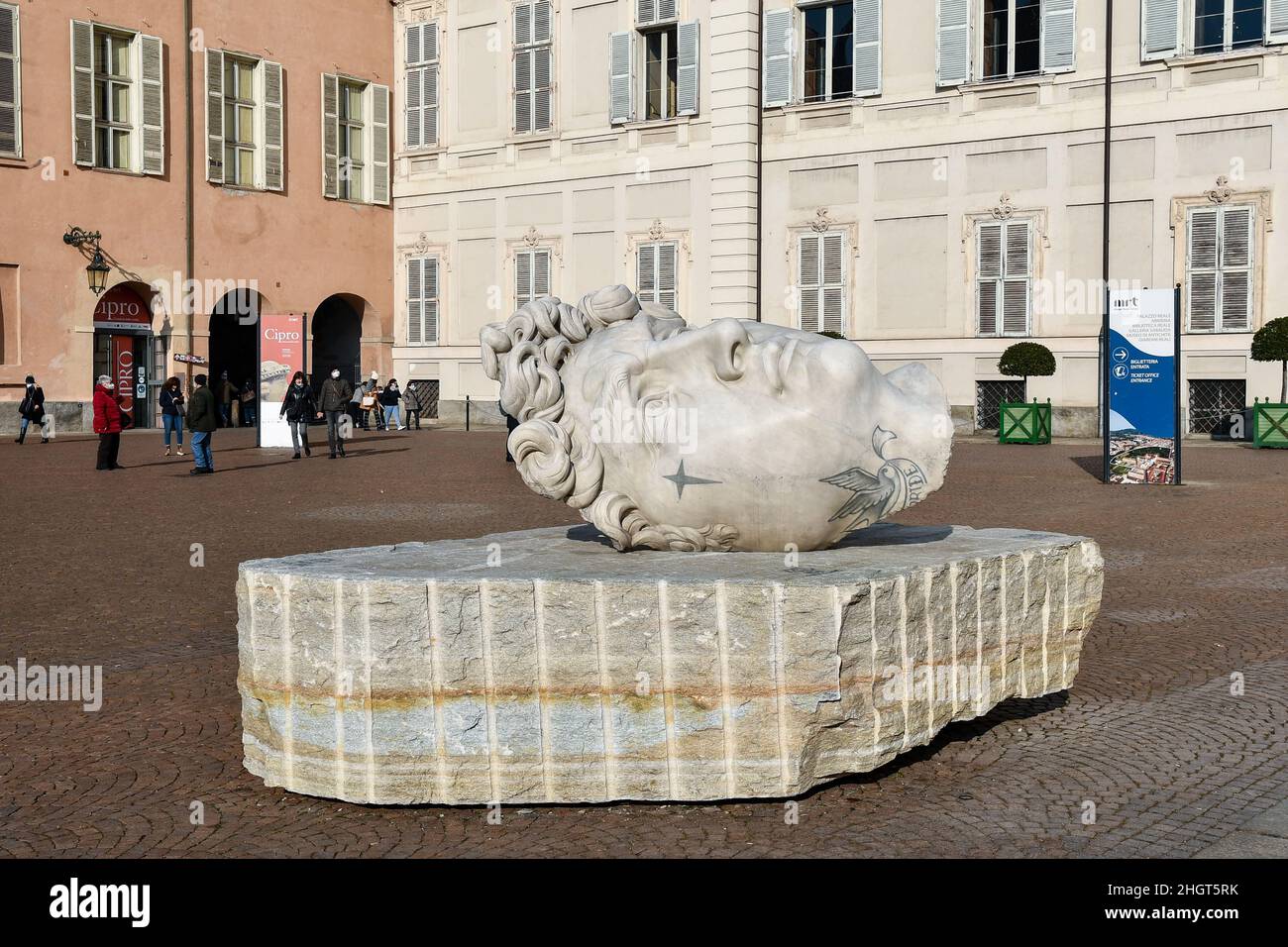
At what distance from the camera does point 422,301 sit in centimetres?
3397

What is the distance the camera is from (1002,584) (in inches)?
202

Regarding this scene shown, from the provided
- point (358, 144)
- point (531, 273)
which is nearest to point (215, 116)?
point (358, 144)

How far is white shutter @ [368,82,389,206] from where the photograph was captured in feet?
111

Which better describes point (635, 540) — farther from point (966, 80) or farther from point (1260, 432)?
point (966, 80)

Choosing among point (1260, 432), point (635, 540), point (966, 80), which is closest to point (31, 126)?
point (966, 80)

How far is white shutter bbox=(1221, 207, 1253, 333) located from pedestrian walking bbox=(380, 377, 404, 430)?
55.8 feet

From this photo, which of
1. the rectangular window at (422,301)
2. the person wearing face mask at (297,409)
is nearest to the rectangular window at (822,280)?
the rectangular window at (422,301)

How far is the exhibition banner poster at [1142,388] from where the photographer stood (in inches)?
647

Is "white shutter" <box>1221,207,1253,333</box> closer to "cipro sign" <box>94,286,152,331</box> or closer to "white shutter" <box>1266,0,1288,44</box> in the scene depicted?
"white shutter" <box>1266,0,1288,44</box>

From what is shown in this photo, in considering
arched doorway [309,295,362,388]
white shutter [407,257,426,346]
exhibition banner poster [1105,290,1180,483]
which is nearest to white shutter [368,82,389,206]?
white shutter [407,257,426,346]

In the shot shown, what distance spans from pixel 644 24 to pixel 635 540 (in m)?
26.2

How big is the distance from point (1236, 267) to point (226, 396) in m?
19.4

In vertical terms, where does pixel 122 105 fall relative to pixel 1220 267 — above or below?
above

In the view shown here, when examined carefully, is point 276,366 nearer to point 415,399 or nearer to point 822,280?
point 415,399
